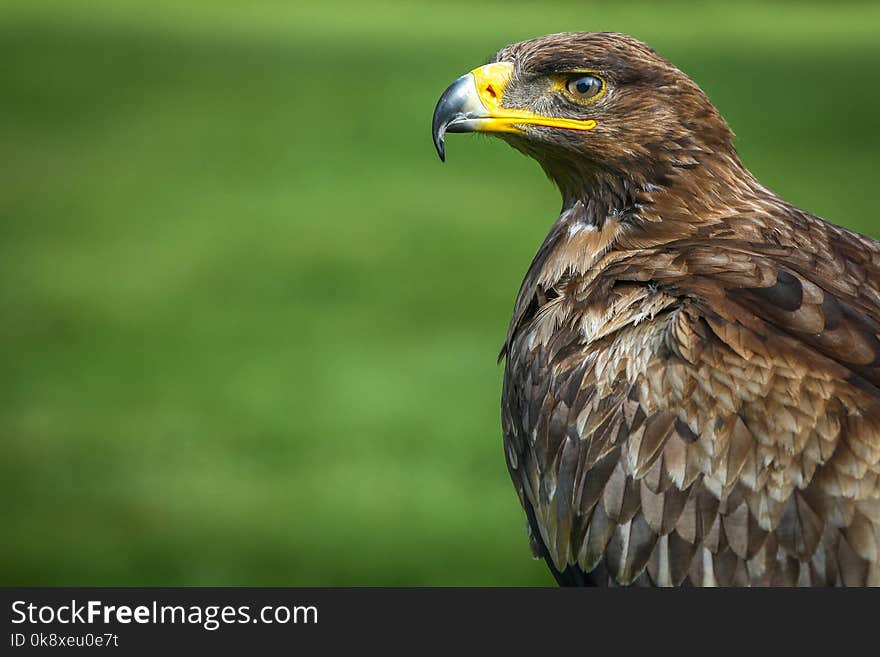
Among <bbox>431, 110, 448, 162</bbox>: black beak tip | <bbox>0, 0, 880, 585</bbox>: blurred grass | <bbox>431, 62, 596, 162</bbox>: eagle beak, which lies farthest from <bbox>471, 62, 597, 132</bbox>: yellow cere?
<bbox>0, 0, 880, 585</bbox>: blurred grass

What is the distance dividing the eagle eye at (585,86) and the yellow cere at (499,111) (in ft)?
0.25

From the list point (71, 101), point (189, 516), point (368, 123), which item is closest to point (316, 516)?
point (189, 516)

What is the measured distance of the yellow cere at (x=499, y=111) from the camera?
3.95 metres

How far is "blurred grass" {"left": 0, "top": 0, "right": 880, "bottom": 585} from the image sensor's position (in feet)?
28.2

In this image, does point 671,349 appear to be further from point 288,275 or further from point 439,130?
point 288,275

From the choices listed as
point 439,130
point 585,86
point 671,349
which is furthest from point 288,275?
point 671,349

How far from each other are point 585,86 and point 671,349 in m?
0.94

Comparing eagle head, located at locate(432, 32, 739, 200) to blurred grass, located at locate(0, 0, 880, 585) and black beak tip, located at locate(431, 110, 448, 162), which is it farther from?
blurred grass, located at locate(0, 0, 880, 585)

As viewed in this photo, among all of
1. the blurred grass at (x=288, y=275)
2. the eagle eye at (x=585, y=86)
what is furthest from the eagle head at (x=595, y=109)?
the blurred grass at (x=288, y=275)

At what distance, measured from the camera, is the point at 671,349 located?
3.38 meters

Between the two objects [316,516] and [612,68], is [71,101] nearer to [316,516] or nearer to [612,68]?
[316,516]

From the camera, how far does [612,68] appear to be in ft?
12.7

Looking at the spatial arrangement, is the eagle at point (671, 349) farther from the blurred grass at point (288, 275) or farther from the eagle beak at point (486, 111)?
the blurred grass at point (288, 275)

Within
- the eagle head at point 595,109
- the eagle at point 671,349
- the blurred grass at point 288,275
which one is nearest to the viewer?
the eagle at point 671,349
